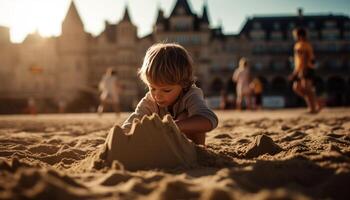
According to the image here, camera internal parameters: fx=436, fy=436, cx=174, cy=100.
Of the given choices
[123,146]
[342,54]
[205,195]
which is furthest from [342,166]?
[342,54]

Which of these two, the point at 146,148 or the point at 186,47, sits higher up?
the point at 186,47

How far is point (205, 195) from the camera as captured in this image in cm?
177

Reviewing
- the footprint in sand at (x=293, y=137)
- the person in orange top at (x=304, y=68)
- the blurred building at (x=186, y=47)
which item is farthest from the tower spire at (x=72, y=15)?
the footprint in sand at (x=293, y=137)

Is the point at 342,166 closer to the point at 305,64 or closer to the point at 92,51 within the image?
the point at 305,64

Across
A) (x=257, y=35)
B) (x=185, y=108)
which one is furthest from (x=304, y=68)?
(x=257, y=35)

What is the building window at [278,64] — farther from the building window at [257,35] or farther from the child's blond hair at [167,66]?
the child's blond hair at [167,66]

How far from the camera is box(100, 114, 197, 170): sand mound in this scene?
2.62 m

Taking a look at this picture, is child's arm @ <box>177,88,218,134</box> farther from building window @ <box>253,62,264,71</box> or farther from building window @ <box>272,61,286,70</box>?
building window @ <box>272,61,286,70</box>

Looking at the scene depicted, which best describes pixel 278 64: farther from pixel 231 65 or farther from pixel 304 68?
pixel 304 68

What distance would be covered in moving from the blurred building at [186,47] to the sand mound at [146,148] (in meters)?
47.2

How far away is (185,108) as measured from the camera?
3557 millimetres

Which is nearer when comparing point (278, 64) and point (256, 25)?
point (278, 64)

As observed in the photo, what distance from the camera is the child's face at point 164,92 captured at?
3.25m

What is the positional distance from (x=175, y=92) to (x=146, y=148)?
81 cm
